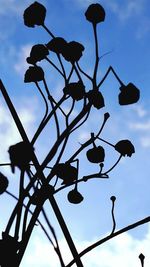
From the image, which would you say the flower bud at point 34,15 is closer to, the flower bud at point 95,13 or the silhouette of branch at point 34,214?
the flower bud at point 95,13

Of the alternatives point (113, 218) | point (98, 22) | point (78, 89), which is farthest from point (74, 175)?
point (98, 22)

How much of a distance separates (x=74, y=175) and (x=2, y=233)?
1.98 feet

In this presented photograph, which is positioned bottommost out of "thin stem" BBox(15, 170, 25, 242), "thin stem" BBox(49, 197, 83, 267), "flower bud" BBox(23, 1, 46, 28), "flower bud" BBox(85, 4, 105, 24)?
"thin stem" BBox(49, 197, 83, 267)

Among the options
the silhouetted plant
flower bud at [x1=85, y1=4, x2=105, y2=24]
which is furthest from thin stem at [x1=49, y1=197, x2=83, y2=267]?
flower bud at [x1=85, y1=4, x2=105, y2=24]

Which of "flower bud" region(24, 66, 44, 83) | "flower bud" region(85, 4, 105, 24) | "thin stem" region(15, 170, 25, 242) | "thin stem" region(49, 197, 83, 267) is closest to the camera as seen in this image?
"thin stem" region(49, 197, 83, 267)

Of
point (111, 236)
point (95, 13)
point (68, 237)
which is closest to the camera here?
point (68, 237)

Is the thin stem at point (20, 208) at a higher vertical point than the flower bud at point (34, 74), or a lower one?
lower

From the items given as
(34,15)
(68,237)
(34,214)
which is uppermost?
(34,15)

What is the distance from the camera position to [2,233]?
1.79 metres

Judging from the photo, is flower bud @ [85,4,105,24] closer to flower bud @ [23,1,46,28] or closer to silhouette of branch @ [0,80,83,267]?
flower bud @ [23,1,46,28]

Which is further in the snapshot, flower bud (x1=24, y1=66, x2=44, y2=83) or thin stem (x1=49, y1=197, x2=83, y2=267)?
flower bud (x1=24, y1=66, x2=44, y2=83)

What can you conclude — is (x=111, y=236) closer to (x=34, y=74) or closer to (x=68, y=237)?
(x=68, y=237)

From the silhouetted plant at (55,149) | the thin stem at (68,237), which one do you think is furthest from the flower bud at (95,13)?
the thin stem at (68,237)

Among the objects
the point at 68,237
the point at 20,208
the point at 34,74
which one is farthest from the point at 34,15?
the point at 68,237
